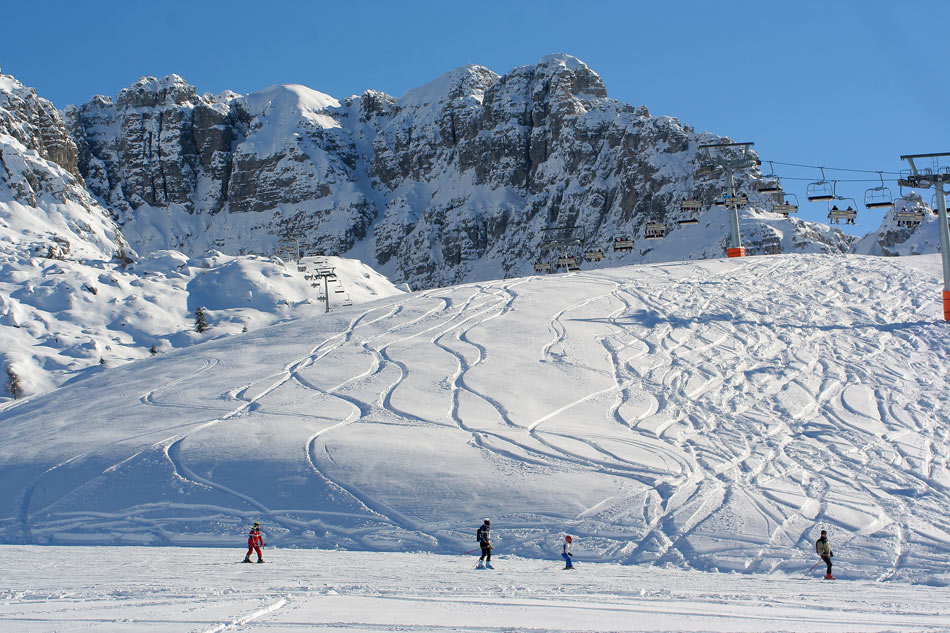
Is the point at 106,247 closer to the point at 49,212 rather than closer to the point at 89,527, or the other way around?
the point at 49,212

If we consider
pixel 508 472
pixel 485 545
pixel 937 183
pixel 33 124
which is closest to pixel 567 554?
pixel 485 545

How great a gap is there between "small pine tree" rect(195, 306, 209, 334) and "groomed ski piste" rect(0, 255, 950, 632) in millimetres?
45543

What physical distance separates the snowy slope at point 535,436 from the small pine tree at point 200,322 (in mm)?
44627

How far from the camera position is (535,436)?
2455 centimetres

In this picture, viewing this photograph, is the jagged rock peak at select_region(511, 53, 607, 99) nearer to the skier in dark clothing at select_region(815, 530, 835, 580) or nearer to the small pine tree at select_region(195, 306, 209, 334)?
the small pine tree at select_region(195, 306, 209, 334)

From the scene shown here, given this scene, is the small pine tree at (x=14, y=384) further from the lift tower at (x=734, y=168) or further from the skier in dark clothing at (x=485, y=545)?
the skier in dark clothing at (x=485, y=545)

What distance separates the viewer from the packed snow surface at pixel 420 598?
10648 mm

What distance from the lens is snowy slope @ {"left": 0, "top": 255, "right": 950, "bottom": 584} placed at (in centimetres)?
1969

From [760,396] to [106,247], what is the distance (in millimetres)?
139166

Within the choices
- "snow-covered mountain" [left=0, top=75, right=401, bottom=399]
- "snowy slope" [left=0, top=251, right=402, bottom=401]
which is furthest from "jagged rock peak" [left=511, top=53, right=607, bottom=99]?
"snowy slope" [left=0, top=251, right=402, bottom=401]

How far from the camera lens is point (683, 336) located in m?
34.0

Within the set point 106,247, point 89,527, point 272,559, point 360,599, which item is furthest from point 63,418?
point 106,247

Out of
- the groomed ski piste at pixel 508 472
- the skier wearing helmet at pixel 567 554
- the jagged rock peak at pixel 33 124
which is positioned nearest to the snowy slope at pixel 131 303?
the groomed ski piste at pixel 508 472

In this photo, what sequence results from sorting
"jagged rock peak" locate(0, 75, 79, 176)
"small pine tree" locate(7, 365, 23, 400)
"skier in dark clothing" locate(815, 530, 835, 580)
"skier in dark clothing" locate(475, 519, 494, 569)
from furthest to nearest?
"jagged rock peak" locate(0, 75, 79, 176) → "small pine tree" locate(7, 365, 23, 400) → "skier in dark clothing" locate(815, 530, 835, 580) → "skier in dark clothing" locate(475, 519, 494, 569)
